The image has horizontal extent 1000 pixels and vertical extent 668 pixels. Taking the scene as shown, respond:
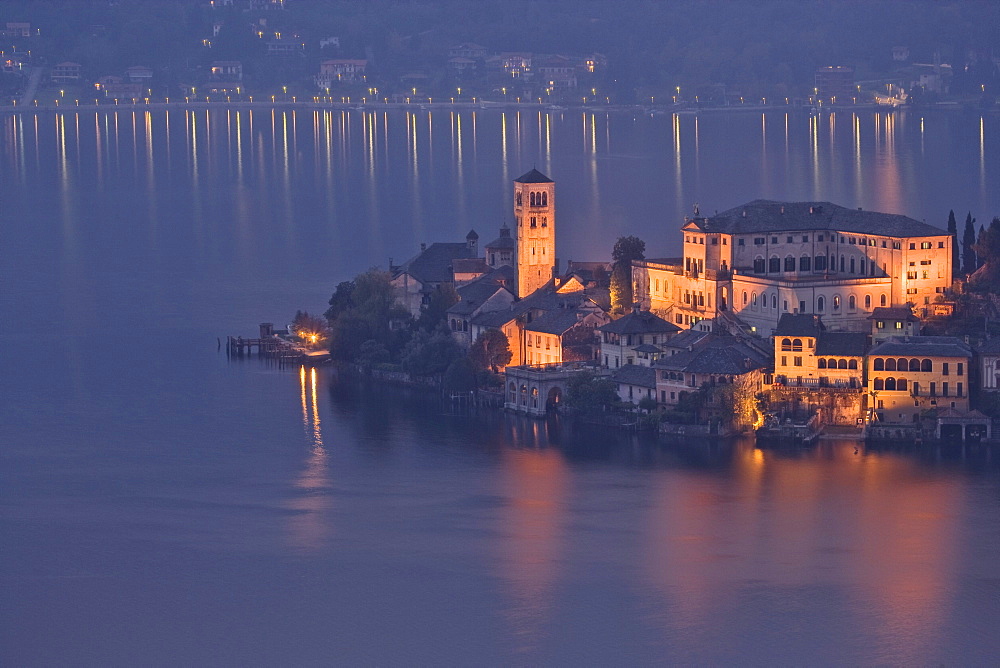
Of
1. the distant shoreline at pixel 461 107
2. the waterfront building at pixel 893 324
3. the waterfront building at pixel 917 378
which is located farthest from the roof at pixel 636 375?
the distant shoreline at pixel 461 107

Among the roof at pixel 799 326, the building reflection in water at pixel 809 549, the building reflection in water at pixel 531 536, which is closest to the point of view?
the building reflection in water at pixel 809 549

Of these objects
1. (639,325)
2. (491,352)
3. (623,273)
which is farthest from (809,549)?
(623,273)

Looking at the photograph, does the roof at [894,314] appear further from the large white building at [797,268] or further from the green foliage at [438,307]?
the green foliage at [438,307]

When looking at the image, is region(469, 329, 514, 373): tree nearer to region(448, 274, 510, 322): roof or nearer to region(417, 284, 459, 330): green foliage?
region(448, 274, 510, 322): roof

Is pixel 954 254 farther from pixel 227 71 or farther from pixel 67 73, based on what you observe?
pixel 67 73

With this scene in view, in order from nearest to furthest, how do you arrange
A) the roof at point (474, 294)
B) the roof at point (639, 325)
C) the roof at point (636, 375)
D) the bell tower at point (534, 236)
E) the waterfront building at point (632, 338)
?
1. the roof at point (636, 375)
2. the waterfront building at point (632, 338)
3. the roof at point (639, 325)
4. the roof at point (474, 294)
5. the bell tower at point (534, 236)

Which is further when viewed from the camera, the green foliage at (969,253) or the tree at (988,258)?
the green foliage at (969,253)
